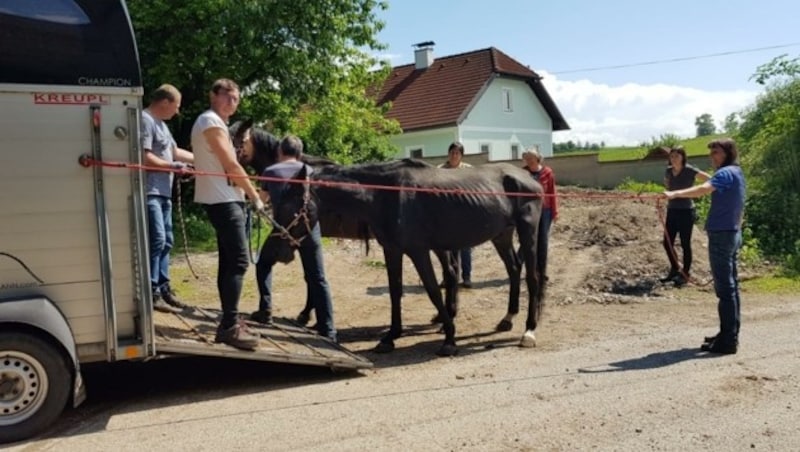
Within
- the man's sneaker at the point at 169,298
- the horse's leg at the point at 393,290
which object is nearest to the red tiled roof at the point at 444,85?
the horse's leg at the point at 393,290

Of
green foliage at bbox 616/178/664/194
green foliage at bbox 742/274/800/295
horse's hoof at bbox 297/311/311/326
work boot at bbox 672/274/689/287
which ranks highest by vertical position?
green foliage at bbox 616/178/664/194

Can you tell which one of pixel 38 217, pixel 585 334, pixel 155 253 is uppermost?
pixel 38 217

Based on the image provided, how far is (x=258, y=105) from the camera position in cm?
1603

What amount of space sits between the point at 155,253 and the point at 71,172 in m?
1.59

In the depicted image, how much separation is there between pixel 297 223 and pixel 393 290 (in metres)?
1.25

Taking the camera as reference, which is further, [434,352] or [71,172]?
[434,352]

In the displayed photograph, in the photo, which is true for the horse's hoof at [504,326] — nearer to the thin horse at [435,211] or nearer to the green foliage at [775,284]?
the thin horse at [435,211]

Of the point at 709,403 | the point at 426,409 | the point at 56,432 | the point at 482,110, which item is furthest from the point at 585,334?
the point at 482,110

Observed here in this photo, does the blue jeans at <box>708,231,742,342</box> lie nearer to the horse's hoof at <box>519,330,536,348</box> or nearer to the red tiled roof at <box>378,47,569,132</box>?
the horse's hoof at <box>519,330,536,348</box>

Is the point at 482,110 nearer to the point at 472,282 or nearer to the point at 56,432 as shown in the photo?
the point at 472,282

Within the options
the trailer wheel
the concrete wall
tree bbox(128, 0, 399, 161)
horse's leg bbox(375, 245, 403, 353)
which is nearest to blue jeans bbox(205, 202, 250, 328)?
the trailer wheel

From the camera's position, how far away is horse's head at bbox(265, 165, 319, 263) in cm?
625

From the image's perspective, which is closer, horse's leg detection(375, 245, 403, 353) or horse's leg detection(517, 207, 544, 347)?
horse's leg detection(375, 245, 403, 353)

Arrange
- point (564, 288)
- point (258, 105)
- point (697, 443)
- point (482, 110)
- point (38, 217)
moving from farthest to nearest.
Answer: point (482, 110)
point (258, 105)
point (564, 288)
point (38, 217)
point (697, 443)
